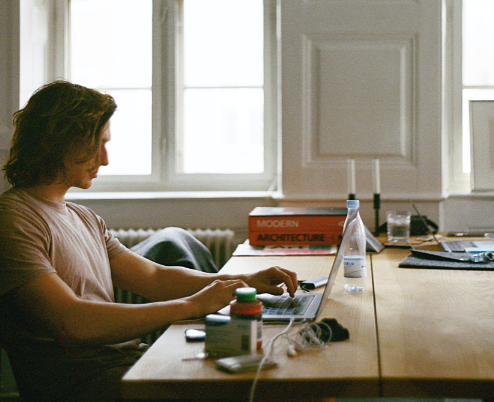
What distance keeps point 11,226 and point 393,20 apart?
203 cm

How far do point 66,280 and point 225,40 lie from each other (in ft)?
6.39

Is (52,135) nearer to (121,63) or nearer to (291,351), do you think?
(291,351)

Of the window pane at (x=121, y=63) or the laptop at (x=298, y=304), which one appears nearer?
the laptop at (x=298, y=304)

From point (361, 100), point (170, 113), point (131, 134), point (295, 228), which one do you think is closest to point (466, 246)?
point (295, 228)

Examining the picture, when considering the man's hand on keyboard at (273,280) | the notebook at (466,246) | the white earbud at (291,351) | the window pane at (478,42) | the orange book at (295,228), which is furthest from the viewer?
the window pane at (478,42)

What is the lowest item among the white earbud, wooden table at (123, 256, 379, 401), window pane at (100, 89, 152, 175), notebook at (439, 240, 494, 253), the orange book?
wooden table at (123, 256, 379, 401)

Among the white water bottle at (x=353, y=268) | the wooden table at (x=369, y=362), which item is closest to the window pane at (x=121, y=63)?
the white water bottle at (x=353, y=268)

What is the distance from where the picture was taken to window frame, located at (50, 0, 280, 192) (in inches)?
110

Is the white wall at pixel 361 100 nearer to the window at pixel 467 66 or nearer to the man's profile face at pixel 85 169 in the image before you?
the window at pixel 467 66

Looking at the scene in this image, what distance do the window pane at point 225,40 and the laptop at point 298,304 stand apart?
1.83 metres

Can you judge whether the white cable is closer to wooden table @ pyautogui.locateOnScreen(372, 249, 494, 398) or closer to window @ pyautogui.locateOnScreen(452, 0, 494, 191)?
wooden table @ pyautogui.locateOnScreen(372, 249, 494, 398)

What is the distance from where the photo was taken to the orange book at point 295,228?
78.3 inches

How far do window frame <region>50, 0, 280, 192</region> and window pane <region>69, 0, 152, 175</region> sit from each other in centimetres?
6

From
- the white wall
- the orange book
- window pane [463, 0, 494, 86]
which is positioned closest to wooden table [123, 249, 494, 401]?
the orange book
